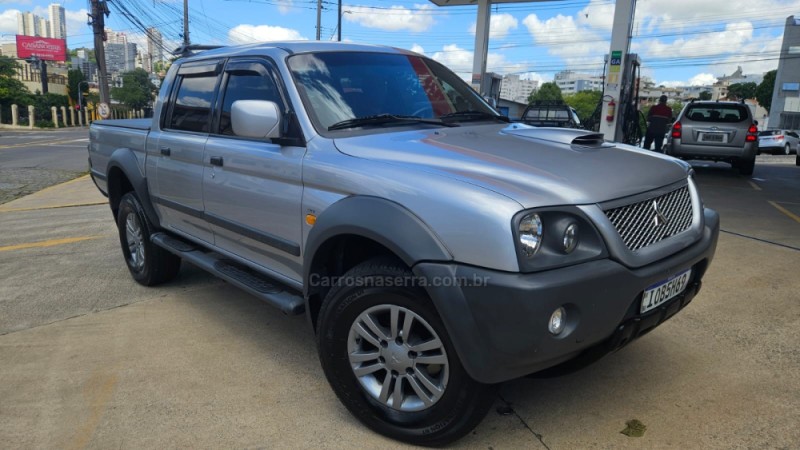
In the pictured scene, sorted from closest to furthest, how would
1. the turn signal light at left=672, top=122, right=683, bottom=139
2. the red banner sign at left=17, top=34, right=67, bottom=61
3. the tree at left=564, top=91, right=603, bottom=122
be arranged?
the turn signal light at left=672, top=122, right=683, bottom=139, the red banner sign at left=17, top=34, right=67, bottom=61, the tree at left=564, top=91, right=603, bottom=122

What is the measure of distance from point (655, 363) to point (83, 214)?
25.9ft

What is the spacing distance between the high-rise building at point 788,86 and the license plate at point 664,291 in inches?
2840

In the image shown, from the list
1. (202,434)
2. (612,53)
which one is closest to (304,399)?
(202,434)

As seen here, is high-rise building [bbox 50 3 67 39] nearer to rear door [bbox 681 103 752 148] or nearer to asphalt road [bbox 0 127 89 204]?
asphalt road [bbox 0 127 89 204]

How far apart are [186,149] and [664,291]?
3.03 metres

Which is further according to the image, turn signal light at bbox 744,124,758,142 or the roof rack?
turn signal light at bbox 744,124,758,142

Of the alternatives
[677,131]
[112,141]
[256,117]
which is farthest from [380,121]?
[677,131]

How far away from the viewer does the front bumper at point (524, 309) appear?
2.01 meters

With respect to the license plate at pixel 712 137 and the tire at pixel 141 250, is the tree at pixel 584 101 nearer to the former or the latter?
the license plate at pixel 712 137

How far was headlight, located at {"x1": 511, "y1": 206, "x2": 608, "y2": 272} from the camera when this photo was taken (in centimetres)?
206

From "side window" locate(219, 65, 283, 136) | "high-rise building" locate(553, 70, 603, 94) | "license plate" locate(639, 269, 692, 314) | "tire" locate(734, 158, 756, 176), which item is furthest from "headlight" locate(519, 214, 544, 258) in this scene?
"high-rise building" locate(553, 70, 603, 94)

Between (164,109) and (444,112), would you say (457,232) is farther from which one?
(164,109)

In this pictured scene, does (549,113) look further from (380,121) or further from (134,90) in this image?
(134,90)

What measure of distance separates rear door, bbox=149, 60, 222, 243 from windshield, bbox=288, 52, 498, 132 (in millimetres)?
885
